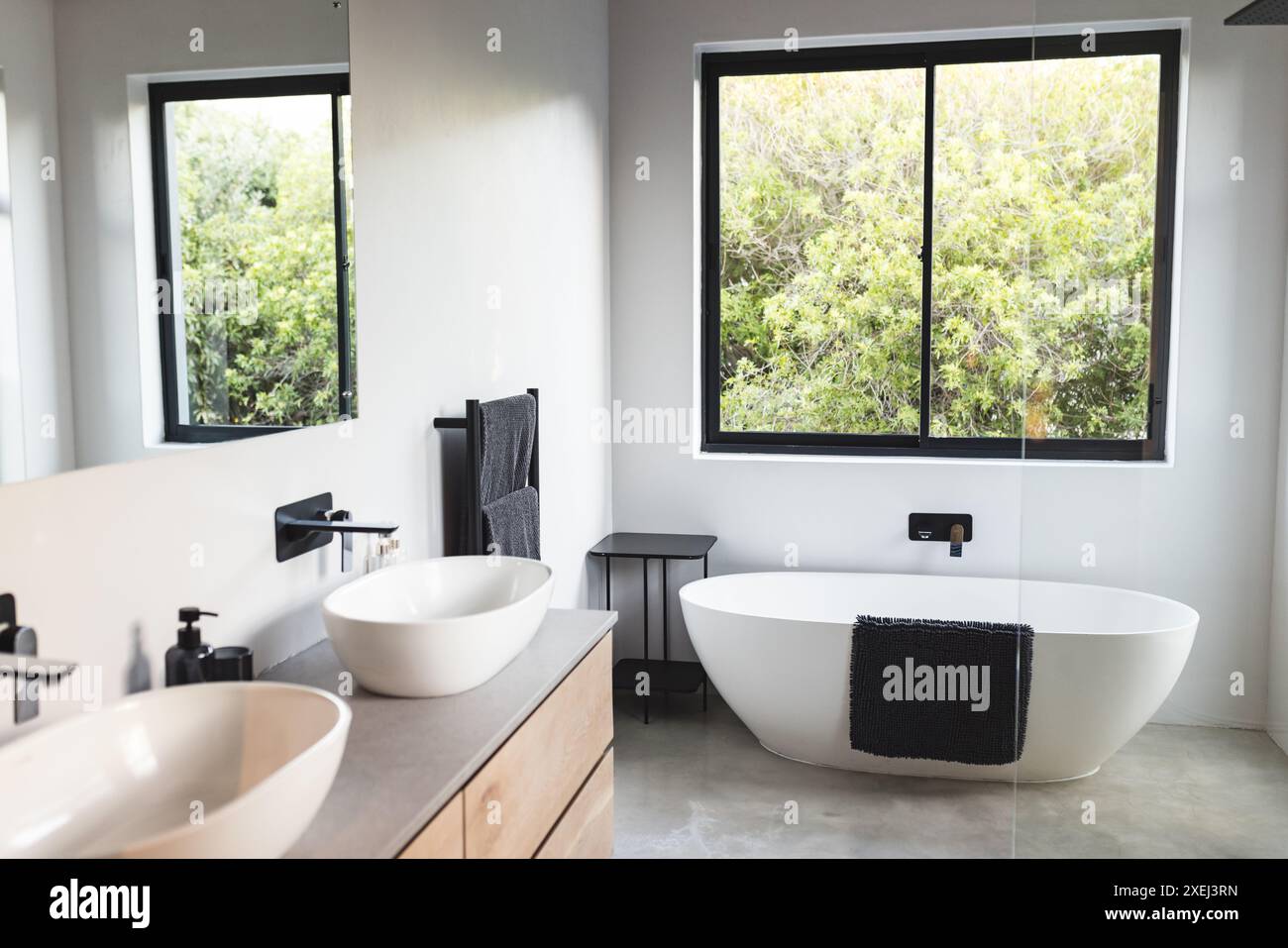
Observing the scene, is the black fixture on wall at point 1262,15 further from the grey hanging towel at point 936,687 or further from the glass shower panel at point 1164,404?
the grey hanging towel at point 936,687

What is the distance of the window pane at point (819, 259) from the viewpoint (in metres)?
4.46

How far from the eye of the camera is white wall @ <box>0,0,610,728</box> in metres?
1.73

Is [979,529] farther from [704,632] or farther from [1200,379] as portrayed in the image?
[1200,379]

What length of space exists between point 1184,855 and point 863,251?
8.96ft

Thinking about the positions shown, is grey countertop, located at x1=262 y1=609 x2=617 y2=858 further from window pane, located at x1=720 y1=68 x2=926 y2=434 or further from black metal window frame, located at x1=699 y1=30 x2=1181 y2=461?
window pane, located at x1=720 y1=68 x2=926 y2=434

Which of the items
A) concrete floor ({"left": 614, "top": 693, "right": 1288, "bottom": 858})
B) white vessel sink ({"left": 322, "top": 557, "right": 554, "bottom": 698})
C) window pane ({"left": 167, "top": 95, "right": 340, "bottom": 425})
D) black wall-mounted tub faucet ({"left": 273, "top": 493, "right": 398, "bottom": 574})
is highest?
window pane ({"left": 167, "top": 95, "right": 340, "bottom": 425})

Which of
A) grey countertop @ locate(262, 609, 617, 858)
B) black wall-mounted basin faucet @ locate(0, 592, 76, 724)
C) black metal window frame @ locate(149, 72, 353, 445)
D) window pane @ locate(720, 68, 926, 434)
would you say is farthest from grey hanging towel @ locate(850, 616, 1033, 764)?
black wall-mounted basin faucet @ locate(0, 592, 76, 724)

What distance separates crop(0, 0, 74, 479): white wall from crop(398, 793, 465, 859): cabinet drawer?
696 mm

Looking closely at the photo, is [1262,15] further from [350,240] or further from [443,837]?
[443,837]

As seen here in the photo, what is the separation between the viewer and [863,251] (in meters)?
4.53

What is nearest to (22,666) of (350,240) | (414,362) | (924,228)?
(350,240)

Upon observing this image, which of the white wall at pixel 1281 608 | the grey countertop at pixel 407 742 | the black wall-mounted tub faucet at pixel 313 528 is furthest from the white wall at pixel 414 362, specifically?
the white wall at pixel 1281 608

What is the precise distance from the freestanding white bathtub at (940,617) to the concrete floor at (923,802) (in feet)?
0.31
